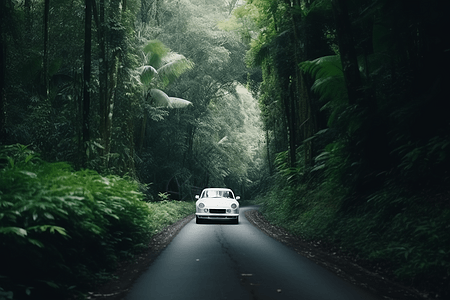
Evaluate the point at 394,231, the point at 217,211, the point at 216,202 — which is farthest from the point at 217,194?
the point at 394,231

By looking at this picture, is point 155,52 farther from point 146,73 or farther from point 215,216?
point 215,216

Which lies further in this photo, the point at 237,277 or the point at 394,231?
the point at 394,231

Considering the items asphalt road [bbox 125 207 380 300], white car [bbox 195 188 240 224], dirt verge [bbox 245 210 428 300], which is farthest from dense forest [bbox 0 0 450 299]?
white car [bbox 195 188 240 224]

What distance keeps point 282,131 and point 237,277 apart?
2087cm

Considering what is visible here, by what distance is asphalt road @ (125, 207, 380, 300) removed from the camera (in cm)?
567

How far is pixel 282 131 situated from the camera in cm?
2714

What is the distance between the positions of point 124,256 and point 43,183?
10.1 feet

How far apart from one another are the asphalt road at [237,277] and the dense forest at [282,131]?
98cm

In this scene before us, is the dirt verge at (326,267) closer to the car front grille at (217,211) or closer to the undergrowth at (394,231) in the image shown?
the undergrowth at (394,231)

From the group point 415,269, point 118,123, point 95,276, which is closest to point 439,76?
point 415,269

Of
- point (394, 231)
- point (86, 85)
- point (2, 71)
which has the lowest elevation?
point (394, 231)

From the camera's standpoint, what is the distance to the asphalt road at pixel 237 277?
5668 mm

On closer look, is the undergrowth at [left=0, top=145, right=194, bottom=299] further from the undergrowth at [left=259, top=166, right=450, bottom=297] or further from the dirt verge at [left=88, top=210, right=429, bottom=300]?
the undergrowth at [left=259, top=166, right=450, bottom=297]

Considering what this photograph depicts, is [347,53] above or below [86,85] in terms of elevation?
above
